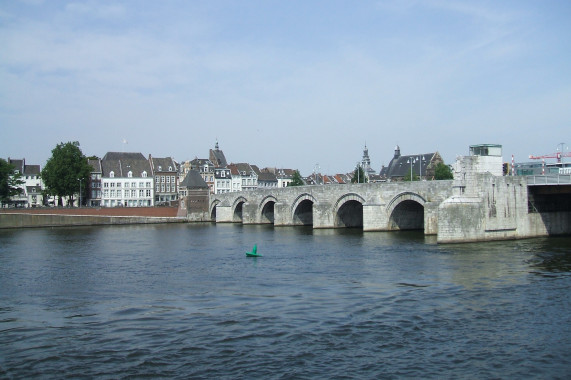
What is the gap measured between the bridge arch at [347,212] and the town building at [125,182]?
54.7 meters

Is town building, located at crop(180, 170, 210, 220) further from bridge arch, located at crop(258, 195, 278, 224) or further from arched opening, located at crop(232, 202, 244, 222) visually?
bridge arch, located at crop(258, 195, 278, 224)

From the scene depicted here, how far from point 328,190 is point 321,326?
3489 centimetres

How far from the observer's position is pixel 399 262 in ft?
89.9

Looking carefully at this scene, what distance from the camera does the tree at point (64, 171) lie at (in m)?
81.0

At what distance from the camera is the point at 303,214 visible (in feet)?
193

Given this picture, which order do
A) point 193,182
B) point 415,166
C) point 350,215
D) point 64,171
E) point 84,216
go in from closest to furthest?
point 350,215 < point 84,216 < point 193,182 < point 64,171 < point 415,166

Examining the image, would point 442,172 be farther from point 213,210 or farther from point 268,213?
point 213,210

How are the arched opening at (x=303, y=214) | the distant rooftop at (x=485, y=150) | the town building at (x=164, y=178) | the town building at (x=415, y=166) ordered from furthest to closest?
the town building at (x=164, y=178)
the town building at (x=415, y=166)
the arched opening at (x=303, y=214)
the distant rooftop at (x=485, y=150)

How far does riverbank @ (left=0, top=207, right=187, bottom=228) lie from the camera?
66.2 metres

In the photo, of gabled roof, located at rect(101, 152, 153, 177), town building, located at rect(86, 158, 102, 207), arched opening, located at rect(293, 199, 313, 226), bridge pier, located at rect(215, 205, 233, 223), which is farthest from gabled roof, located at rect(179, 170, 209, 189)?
town building, located at rect(86, 158, 102, 207)

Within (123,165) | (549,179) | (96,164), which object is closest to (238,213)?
(123,165)

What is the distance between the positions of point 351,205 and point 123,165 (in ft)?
192

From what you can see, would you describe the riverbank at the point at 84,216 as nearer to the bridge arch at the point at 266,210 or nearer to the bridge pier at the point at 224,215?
the bridge pier at the point at 224,215

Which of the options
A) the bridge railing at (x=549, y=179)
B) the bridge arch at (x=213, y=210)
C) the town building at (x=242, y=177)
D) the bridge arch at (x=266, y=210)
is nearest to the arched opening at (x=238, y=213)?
the bridge arch at (x=213, y=210)
